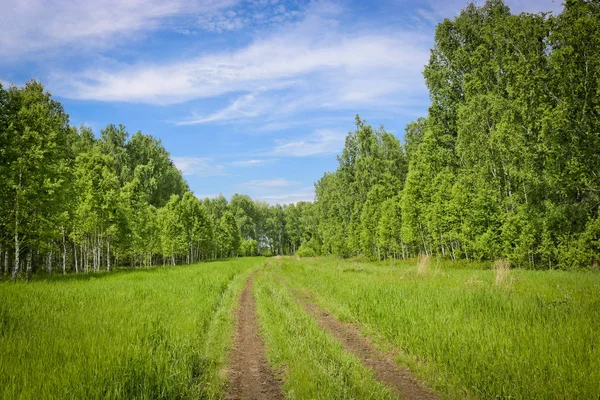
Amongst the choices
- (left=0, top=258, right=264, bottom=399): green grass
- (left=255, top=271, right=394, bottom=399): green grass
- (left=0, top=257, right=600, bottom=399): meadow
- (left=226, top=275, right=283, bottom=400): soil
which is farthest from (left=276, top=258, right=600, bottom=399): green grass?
(left=0, top=258, right=264, bottom=399): green grass

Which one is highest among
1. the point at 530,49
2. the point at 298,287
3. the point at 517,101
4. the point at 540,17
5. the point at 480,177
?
the point at 540,17

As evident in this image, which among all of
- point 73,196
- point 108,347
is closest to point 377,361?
point 108,347

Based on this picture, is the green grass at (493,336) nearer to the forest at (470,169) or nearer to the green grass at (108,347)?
the green grass at (108,347)

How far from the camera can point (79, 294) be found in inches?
504

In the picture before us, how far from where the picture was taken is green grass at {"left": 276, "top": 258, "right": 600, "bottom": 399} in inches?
207

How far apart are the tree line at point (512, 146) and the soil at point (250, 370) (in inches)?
842

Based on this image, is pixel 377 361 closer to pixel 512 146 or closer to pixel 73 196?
pixel 512 146

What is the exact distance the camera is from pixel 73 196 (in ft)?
85.1

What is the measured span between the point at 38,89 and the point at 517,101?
134 ft

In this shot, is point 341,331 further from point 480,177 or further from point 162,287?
point 480,177

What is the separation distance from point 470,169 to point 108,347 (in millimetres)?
30218

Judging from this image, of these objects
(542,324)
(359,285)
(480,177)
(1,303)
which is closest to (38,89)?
(1,303)

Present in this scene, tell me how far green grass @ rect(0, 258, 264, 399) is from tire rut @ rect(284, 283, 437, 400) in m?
3.20

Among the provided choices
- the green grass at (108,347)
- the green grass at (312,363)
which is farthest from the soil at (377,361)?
the green grass at (108,347)
